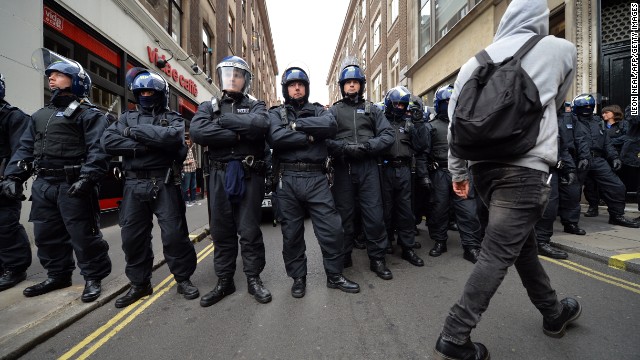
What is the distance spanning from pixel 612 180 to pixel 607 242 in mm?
1743

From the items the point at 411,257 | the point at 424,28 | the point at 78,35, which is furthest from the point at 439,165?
the point at 424,28

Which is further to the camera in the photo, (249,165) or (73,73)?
(73,73)

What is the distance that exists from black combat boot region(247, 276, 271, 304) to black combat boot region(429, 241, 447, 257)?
86.8 inches

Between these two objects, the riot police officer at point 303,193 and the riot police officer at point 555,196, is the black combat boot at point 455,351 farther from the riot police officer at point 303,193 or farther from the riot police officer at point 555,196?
the riot police officer at point 555,196

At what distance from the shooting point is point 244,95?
3.18 metres

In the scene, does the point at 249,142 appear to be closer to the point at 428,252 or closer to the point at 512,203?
the point at 512,203

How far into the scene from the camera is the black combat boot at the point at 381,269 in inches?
131

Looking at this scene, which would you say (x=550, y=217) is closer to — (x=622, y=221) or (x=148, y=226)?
(x=622, y=221)

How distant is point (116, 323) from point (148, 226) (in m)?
0.83

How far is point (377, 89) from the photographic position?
24438 millimetres

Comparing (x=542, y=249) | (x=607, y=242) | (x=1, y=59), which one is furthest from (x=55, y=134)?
(x=607, y=242)

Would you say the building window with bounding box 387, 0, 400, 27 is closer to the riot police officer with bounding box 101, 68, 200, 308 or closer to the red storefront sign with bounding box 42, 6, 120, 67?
the red storefront sign with bounding box 42, 6, 120, 67

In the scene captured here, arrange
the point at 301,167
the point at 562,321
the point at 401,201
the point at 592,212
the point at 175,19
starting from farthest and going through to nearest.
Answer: the point at 175,19 < the point at 592,212 < the point at 401,201 < the point at 301,167 < the point at 562,321

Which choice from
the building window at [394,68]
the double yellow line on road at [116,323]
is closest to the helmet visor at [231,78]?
the double yellow line on road at [116,323]
